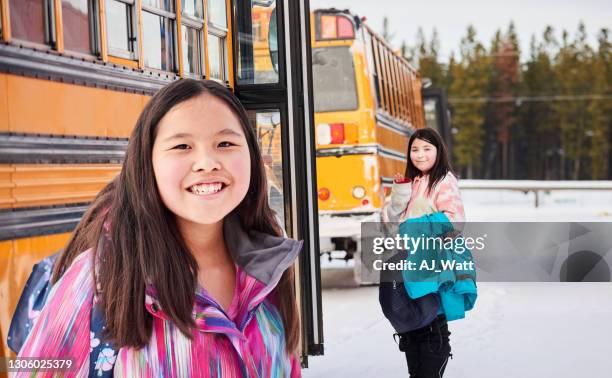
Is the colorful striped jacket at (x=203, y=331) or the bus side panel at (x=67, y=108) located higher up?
the bus side panel at (x=67, y=108)

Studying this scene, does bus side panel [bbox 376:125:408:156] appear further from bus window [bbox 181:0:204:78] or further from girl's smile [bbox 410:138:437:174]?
bus window [bbox 181:0:204:78]

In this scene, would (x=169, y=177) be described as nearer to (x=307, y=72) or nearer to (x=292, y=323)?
(x=292, y=323)

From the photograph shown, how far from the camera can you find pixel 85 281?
111 cm

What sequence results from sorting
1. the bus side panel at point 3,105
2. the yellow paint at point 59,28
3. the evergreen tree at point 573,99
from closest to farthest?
the bus side panel at point 3,105 → the yellow paint at point 59,28 → the evergreen tree at point 573,99

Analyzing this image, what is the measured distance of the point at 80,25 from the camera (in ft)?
6.79

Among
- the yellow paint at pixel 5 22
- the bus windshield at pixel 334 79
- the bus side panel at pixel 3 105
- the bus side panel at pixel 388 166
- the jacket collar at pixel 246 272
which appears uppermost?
A: the bus windshield at pixel 334 79

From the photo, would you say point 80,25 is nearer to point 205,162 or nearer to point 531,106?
point 205,162

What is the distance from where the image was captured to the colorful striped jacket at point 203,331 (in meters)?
1.08

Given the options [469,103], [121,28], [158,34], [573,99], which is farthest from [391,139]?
[469,103]

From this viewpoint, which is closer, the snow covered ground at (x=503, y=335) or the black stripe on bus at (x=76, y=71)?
the black stripe on bus at (x=76, y=71)

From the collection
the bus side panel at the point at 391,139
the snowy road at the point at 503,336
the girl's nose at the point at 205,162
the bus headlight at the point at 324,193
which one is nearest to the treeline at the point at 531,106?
the bus side panel at the point at 391,139

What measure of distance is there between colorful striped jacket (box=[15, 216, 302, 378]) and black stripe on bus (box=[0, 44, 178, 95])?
2.78 ft

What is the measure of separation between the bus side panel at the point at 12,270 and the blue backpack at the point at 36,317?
0.04 meters

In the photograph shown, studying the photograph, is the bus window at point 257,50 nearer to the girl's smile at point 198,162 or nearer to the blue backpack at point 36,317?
the blue backpack at point 36,317
